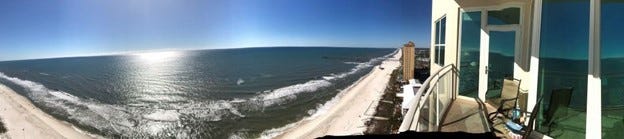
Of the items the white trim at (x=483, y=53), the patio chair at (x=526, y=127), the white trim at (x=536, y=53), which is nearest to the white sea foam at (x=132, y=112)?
the white trim at (x=483, y=53)

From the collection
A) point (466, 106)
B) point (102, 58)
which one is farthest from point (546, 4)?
point (102, 58)

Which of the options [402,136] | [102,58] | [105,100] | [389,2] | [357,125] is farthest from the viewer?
[102,58]

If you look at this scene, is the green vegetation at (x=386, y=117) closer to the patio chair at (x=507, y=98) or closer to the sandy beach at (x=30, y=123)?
the patio chair at (x=507, y=98)

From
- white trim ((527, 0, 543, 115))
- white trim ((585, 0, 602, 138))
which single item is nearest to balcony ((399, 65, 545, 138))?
white trim ((527, 0, 543, 115))

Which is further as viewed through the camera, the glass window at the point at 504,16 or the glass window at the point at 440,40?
the glass window at the point at 440,40

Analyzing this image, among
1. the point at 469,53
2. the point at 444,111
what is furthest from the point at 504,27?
the point at 444,111

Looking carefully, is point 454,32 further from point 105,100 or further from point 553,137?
point 105,100

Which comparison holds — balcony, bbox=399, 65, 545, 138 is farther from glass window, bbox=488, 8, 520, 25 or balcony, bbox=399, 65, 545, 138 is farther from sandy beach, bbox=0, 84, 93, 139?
sandy beach, bbox=0, 84, 93, 139
